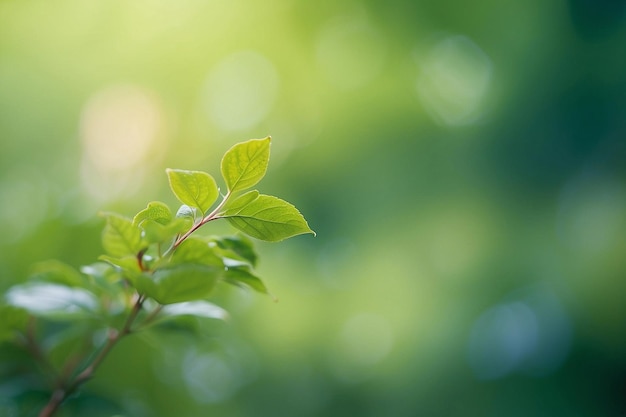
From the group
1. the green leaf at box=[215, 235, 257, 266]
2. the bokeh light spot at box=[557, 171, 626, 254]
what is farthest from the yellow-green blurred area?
the green leaf at box=[215, 235, 257, 266]

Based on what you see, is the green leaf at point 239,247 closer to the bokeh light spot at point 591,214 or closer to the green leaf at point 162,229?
the green leaf at point 162,229

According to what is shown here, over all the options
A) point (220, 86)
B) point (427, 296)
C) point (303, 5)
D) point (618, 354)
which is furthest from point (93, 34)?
point (618, 354)

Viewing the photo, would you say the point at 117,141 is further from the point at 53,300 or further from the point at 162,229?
the point at 162,229

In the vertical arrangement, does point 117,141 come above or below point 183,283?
above

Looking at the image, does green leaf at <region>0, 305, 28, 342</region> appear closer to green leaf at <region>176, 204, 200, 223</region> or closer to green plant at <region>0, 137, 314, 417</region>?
green plant at <region>0, 137, 314, 417</region>

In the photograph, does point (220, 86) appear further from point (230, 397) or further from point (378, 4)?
point (230, 397)

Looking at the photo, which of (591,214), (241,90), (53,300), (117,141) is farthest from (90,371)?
(591,214)
